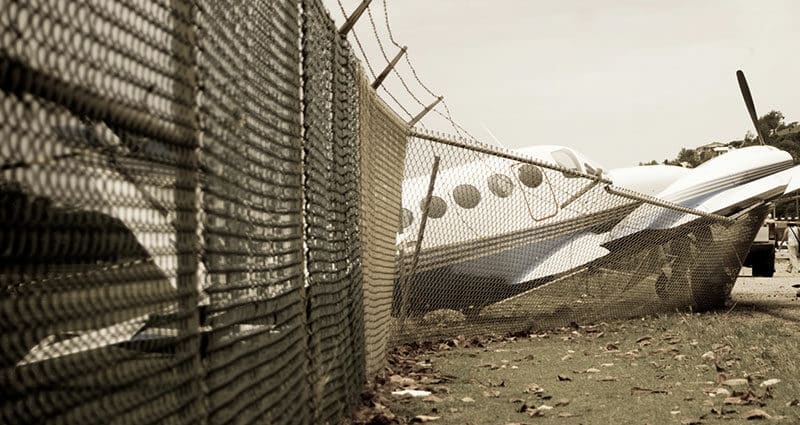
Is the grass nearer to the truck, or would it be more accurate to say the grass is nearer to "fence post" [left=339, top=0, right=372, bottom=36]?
"fence post" [left=339, top=0, right=372, bottom=36]

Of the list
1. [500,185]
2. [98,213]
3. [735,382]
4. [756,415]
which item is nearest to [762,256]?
[500,185]

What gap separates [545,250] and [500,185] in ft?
3.25

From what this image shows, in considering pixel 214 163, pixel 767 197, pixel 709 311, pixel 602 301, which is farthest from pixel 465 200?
pixel 214 163

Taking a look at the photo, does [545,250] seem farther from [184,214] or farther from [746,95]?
[746,95]

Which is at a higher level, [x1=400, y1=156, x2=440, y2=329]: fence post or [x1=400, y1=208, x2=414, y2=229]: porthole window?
[x1=400, y1=208, x2=414, y2=229]: porthole window

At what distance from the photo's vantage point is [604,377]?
8281 millimetres

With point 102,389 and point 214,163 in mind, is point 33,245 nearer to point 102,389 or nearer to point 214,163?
point 102,389

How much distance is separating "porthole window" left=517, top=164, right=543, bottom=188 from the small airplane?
0.01m

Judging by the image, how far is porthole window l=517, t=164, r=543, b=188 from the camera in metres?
14.3

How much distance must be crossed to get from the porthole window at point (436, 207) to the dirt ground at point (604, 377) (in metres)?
1.95

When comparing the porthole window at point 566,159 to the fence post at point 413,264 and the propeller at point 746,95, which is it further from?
the propeller at point 746,95

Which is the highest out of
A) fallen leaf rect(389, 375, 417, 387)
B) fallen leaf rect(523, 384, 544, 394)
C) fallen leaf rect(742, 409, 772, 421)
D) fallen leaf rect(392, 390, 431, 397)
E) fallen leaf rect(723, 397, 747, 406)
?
fallen leaf rect(389, 375, 417, 387)

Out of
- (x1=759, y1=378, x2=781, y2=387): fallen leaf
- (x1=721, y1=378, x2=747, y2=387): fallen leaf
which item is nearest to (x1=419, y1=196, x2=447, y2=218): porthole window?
(x1=721, y1=378, x2=747, y2=387): fallen leaf

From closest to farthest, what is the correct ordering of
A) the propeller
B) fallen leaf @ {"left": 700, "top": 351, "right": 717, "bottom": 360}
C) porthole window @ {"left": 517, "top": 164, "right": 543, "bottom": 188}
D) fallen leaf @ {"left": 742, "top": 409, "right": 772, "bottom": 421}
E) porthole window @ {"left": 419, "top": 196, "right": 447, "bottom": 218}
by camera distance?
fallen leaf @ {"left": 742, "top": 409, "right": 772, "bottom": 421} < fallen leaf @ {"left": 700, "top": 351, "right": 717, "bottom": 360} < porthole window @ {"left": 419, "top": 196, "right": 447, "bottom": 218} < porthole window @ {"left": 517, "top": 164, "right": 543, "bottom": 188} < the propeller
